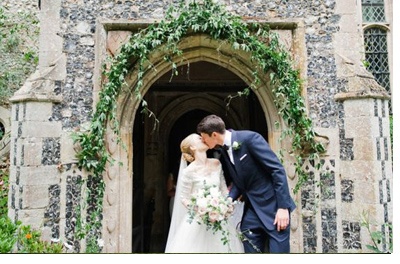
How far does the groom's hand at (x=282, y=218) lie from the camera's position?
3027 millimetres

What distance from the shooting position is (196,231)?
12.0 ft

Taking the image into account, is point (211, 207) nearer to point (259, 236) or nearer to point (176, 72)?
point (259, 236)

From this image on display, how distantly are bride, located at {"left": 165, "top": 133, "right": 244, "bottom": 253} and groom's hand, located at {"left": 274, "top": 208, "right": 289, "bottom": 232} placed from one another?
0.51 m

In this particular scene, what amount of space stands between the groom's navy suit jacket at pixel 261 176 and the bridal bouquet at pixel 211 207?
21 centimetres

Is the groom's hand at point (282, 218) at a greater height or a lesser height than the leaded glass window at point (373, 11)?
lesser

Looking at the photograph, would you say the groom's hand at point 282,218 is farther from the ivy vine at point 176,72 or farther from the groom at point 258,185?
the ivy vine at point 176,72

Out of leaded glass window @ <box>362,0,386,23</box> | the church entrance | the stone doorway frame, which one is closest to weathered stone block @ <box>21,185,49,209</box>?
the stone doorway frame

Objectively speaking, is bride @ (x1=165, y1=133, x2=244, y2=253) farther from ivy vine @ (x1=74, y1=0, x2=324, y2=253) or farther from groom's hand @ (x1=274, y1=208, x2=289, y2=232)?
ivy vine @ (x1=74, y1=0, x2=324, y2=253)

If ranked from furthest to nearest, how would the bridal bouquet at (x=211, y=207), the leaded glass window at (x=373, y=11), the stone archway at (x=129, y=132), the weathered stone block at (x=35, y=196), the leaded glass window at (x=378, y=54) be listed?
the leaded glass window at (x=373, y=11) < the leaded glass window at (x=378, y=54) < the stone archway at (x=129, y=132) < the weathered stone block at (x=35, y=196) < the bridal bouquet at (x=211, y=207)

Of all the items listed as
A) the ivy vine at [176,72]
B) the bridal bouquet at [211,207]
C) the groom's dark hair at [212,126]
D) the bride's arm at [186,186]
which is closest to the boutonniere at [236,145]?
the groom's dark hair at [212,126]

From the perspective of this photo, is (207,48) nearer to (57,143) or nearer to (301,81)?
(301,81)

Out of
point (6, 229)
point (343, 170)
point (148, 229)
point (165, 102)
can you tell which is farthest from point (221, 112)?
point (6, 229)

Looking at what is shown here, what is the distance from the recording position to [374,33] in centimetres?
703

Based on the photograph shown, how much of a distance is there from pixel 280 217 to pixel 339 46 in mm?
2270
